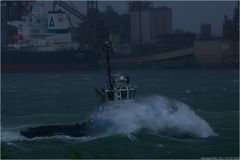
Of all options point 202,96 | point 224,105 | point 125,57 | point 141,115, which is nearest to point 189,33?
point 125,57

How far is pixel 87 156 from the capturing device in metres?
17.5

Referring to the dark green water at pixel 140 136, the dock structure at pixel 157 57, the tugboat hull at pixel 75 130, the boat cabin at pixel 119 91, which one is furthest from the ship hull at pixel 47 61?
the tugboat hull at pixel 75 130

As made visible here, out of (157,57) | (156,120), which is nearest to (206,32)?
(157,57)

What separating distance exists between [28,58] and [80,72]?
213 inches

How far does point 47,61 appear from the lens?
79.3 m

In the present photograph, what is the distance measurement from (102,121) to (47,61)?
5868cm

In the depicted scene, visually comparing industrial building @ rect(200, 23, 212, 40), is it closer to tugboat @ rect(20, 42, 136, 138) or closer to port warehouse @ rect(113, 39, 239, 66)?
port warehouse @ rect(113, 39, 239, 66)

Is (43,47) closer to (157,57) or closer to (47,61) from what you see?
(47,61)

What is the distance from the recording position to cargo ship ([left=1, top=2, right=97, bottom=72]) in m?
78.9

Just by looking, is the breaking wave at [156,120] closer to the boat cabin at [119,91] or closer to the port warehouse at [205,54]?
the boat cabin at [119,91]

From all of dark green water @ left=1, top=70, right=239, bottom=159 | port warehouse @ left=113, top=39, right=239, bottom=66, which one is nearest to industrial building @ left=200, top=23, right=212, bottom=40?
port warehouse @ left=113, top=39, right=239, bottom=66

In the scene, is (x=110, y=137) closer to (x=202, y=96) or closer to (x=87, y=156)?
(x=87, y=156)

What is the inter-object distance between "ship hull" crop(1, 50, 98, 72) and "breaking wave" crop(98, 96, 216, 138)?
55.3 meters

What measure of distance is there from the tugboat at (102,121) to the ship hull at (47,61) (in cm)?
5692
